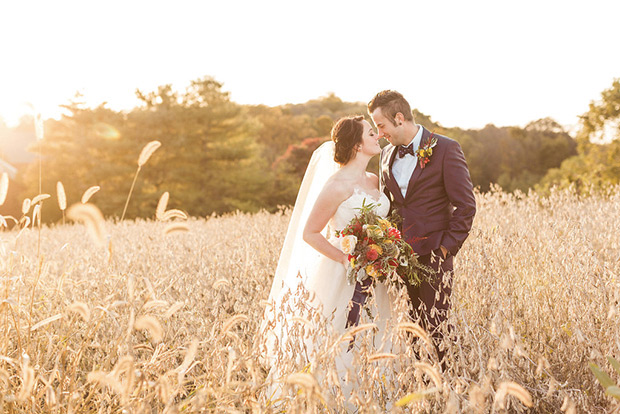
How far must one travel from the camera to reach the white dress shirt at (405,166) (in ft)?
→ 11.6

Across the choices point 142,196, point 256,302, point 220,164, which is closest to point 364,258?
point 256,302

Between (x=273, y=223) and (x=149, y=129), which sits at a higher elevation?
(x=149, y=129)

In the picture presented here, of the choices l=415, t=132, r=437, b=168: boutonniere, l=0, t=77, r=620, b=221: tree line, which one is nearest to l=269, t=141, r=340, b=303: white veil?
l=415, t=132, r=437, b=168: boutonniere

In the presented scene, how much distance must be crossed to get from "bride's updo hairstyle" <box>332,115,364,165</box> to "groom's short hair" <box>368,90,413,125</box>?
0.69ft

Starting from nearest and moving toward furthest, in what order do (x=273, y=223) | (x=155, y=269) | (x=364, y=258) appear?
1. (x=364, y=258)
2. (x=155, y=269)
3. (x=273, y=223)

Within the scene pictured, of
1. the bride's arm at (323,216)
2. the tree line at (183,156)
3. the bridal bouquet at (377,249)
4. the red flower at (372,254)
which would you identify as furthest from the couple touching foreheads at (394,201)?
the tree line at (183,156)

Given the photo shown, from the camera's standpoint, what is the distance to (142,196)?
22.7m

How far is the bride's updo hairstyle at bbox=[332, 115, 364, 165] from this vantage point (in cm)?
371

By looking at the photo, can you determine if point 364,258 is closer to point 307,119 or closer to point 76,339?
point 76,339

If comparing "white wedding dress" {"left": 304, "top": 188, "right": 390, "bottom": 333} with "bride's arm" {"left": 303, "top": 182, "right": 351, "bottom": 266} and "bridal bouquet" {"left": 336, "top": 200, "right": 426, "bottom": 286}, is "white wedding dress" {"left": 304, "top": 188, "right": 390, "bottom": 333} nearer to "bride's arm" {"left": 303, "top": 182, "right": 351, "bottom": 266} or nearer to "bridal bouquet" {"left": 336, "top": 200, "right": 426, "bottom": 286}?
"bride's arm" {"left": 303, "top": 182, "right": 351, "bottom": 266}

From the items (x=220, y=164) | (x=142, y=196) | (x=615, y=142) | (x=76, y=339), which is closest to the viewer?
(x=76, y=339)

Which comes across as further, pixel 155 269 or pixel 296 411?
pixel 155 269

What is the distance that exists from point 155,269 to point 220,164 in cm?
2021

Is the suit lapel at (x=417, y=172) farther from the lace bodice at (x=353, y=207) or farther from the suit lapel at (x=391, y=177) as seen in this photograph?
the lace bodice at (x=353, y=207)
